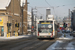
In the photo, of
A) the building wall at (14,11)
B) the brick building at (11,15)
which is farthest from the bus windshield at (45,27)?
the building wall at (14,11)

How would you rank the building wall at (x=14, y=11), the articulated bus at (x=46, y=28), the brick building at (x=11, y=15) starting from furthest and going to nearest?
the building wall at (x=14, y=11) < the brick building at (x=11, y=15) < the articulated bus at (x=46, y=28)

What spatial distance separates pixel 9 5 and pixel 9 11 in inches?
80.6

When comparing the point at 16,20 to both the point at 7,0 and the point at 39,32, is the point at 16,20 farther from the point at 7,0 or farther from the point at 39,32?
the point at 39,32

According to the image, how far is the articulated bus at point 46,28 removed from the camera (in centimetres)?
3003

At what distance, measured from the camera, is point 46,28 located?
30156 millimetres

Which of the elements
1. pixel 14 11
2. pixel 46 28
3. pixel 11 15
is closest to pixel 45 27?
pixel 46 28

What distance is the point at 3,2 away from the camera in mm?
57281

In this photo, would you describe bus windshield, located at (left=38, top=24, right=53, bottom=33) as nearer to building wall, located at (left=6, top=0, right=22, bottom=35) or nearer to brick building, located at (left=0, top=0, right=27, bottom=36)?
brick building, located at (left=0, top=0, right=27, bottom=36)

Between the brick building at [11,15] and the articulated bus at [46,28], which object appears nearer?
the articulated bus at [46,28]

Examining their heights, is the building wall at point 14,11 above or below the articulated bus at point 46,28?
above

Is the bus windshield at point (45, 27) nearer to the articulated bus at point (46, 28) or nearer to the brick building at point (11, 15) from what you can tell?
the articulated bus at point (46, 28)

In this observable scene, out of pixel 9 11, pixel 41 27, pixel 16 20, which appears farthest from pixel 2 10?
pixel 41 27

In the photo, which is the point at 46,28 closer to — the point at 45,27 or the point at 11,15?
the point at 45,27

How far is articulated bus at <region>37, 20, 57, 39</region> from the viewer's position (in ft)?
98.5
